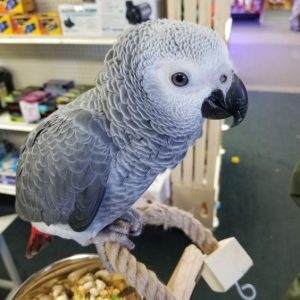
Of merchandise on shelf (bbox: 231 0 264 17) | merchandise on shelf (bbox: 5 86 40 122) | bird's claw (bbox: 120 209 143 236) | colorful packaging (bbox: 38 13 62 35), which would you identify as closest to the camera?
bird's claw (bbox: 120 209 143 236)

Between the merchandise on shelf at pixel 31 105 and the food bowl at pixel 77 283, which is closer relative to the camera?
the food bowl at pixel 77 283

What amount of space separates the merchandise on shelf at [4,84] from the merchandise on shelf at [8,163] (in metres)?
0.31

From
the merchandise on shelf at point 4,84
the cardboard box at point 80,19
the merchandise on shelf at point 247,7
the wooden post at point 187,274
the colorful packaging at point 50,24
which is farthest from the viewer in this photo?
the merchandise on shelf at point 247,7

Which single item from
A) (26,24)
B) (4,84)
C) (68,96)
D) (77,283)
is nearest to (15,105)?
(4,84)

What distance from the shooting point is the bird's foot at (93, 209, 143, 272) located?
737mm

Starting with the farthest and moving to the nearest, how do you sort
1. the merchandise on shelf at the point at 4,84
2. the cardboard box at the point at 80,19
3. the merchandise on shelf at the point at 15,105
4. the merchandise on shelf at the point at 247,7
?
the merchandise on shelf at the point at 247,7 < the merchandise on shelf at the point at 4,84 < the merchandise on shelf at the point at 15,105 < the cardboard box at the point at 80,19

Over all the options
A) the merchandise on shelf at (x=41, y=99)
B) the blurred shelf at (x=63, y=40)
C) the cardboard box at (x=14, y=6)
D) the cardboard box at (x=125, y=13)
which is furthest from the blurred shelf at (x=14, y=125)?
the cardboard box at (x=125, y=13)

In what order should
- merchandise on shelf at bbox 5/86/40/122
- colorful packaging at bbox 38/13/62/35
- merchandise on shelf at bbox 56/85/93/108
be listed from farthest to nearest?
merchandise on shelf at bbox 5/86/40/122 < merchandise on shelf at bbox 56/85/93/108 < colorful packaging at bbox 38/13/62/35

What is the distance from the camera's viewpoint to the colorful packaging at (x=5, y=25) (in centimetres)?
151

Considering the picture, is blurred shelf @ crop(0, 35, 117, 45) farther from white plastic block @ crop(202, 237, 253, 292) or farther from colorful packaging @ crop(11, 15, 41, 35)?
white plastic block @ crop(202, 237, 253, 292)

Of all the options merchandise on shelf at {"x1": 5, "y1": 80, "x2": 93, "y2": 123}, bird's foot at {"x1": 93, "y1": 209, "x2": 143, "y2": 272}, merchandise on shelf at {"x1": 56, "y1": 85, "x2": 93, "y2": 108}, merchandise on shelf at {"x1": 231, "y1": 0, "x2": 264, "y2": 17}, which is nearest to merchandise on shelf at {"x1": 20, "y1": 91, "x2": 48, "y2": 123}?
merchandise on shelf at {"x1": 5, "y1": 80, "x2": 93, "y2": 123}

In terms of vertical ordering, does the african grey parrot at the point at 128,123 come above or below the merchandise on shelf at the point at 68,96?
above

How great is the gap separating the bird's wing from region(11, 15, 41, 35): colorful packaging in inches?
36.2

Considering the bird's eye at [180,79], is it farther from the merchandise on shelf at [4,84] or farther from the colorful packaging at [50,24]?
the merchandise on shelf at [4,84]
